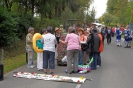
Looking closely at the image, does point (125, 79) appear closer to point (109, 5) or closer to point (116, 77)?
point (116, 77)

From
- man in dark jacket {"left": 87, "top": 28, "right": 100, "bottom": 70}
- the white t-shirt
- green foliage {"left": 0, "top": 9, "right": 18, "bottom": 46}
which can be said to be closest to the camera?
the white t-shirt

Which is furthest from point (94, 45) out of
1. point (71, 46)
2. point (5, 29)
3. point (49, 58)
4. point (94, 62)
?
point (5, 29)

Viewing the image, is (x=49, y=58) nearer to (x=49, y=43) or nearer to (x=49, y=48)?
(x=49, y=48)

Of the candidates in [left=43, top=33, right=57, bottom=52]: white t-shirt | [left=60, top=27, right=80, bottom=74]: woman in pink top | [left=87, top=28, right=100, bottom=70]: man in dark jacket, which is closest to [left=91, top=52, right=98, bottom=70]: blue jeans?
[left=87, top=28, right=100, bottom=70]: man in dark jacket

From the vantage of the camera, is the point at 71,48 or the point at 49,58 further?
the point at 49,58

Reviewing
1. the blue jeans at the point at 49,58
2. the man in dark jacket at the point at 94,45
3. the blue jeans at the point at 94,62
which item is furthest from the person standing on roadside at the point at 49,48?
the blue jeans at the point at 94,62

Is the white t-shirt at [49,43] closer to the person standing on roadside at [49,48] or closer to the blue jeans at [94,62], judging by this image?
the person standing on roadside at [49,48]

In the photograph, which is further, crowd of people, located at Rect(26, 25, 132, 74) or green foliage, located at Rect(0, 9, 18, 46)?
green foliage, located at Rect(0, 9, 18, 46)

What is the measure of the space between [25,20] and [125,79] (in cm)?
1536

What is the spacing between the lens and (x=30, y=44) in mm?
11406

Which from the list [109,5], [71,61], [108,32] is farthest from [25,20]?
[109,5]

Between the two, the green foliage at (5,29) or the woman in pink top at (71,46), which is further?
the green foliage at (5,29)

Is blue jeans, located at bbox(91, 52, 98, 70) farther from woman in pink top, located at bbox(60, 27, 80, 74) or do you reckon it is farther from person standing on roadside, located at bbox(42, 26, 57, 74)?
person standing on roadside, located at bbox(42, 26, 57, 74)

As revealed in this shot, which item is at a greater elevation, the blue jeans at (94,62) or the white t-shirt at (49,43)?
the white t-shirt at (49,43)
